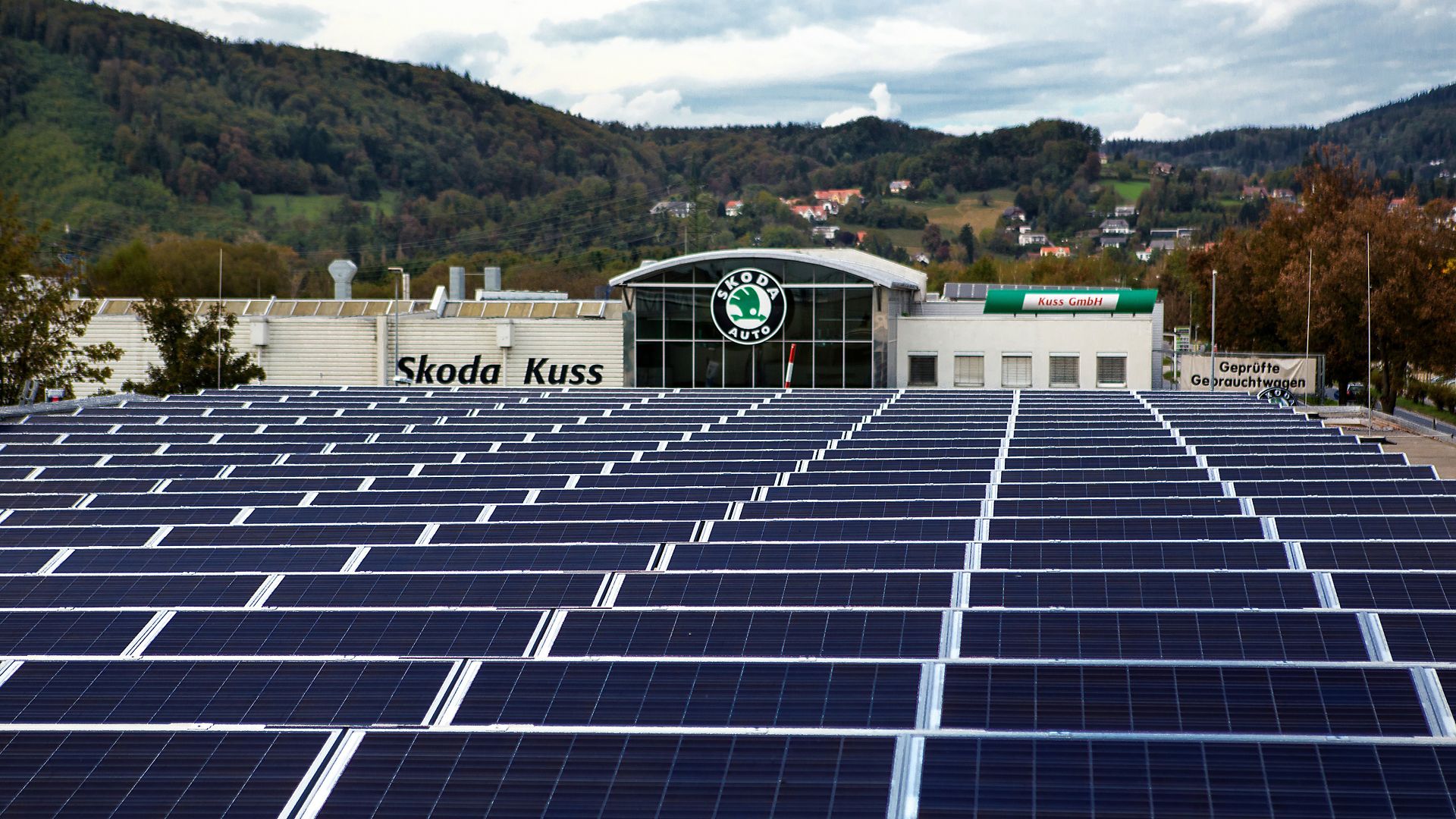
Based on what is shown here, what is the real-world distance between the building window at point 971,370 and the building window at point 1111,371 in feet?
12.0

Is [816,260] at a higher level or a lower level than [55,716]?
higher

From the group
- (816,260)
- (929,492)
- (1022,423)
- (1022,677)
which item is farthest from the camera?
(816,260)

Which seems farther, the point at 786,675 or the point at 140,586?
the point at 140,586

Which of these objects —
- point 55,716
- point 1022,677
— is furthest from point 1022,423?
point 55,716

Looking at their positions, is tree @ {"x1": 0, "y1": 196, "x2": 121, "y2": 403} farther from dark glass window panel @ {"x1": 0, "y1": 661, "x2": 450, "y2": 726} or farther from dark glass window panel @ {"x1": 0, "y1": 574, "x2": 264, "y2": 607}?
dark glass window panel @ {"x1": 0, "y1": 661, "x2": 450, "y2": 726}

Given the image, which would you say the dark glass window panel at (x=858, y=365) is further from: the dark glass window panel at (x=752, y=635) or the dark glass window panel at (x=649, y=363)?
the dark glass window panel at (x=752, y=635)

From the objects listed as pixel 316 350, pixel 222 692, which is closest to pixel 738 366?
pixel 316 350

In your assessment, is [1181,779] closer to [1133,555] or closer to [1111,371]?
[1133,555]

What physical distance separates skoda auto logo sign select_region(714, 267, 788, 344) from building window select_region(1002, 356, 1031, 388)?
7288 millimetres

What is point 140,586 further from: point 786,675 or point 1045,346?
point 1045,346

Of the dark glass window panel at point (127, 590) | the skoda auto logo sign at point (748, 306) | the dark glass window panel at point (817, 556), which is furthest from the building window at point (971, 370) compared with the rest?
the dark glass window panel at point (127, 590)

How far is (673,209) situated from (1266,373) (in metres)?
142

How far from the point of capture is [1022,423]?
26297mm

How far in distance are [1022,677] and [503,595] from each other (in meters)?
5.48
